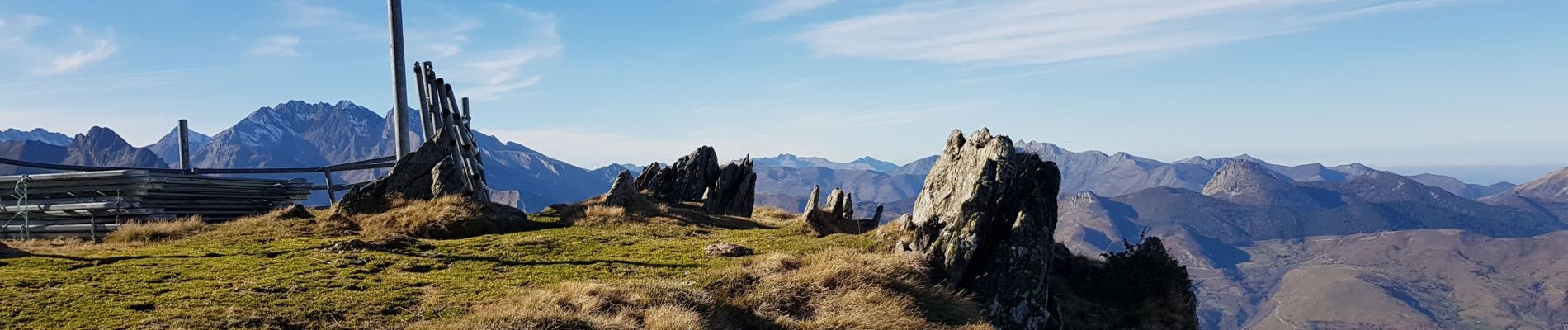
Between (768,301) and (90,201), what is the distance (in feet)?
55.1

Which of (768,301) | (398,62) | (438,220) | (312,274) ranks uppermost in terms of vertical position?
(398,62)

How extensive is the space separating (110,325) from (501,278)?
535cm

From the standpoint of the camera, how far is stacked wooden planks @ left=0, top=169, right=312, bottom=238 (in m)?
19.9

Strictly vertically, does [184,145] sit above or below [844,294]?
above

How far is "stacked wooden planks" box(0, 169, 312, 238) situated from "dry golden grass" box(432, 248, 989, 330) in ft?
41.2

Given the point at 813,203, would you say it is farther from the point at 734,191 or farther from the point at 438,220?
the point at 734,191

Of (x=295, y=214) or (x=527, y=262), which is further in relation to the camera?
(x=295, y=214)

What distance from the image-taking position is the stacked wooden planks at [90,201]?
19.9m

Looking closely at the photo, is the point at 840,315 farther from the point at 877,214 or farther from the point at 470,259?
the point at 877,214

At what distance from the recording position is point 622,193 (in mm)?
27328

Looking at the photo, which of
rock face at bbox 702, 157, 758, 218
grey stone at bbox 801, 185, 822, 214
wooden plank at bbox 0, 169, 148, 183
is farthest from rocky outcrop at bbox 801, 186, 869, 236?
wooden plank at bbox 0, 169, 148, 183

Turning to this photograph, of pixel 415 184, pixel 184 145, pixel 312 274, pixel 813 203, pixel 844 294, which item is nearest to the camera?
pixel 312 274

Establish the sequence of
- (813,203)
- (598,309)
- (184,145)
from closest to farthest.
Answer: (598,309)
(813,203)
(184,145)

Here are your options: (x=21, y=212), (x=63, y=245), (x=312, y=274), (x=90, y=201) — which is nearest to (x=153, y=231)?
(x=63, y=245)
